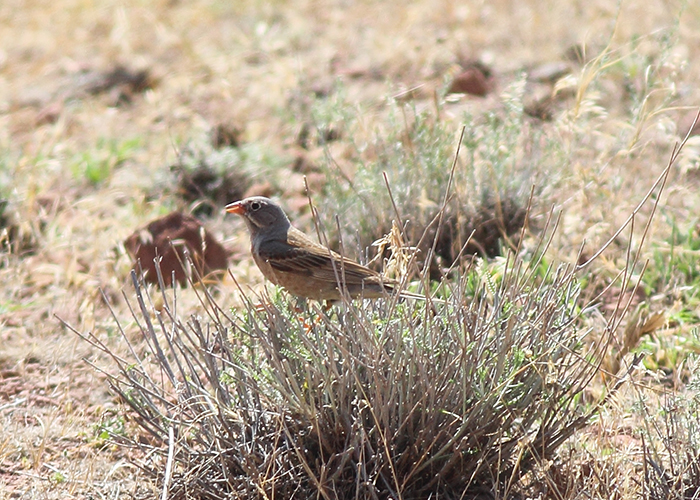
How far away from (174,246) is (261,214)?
95 cm

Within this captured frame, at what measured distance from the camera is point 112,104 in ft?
28.7

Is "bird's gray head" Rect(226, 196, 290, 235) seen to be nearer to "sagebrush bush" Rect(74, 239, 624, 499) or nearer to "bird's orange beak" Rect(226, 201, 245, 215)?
"bird's orange beak" Rect(226, 201, 245, 215)

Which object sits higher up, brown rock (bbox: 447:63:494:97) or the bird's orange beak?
the bird's orange beak

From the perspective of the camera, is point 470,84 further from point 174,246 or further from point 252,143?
point 174,246

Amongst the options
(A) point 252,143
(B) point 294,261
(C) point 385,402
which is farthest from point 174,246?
(C) point 385,402

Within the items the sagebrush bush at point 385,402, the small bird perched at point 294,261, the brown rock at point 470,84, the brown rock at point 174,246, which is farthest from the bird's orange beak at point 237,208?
the brown rock at point 470,84

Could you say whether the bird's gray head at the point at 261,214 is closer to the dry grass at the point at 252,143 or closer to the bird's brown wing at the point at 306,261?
the bird's brown wing at the point at 306,261

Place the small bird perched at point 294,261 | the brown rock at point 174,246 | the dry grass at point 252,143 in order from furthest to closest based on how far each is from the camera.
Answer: the brown rock at point 174,246 → the small bird perched at point 294,261 → the dry grass at point 252,143

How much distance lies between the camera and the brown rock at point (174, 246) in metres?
5.94

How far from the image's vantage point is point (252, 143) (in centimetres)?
760

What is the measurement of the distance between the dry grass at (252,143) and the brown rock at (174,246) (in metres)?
0.18

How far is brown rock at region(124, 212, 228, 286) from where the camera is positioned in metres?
5.94

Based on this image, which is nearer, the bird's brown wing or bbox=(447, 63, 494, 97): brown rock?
the bird's brown wing

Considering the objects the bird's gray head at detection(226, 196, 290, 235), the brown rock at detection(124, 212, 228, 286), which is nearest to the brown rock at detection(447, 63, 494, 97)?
the brown rock at detection(124, 212, 228, 286)
